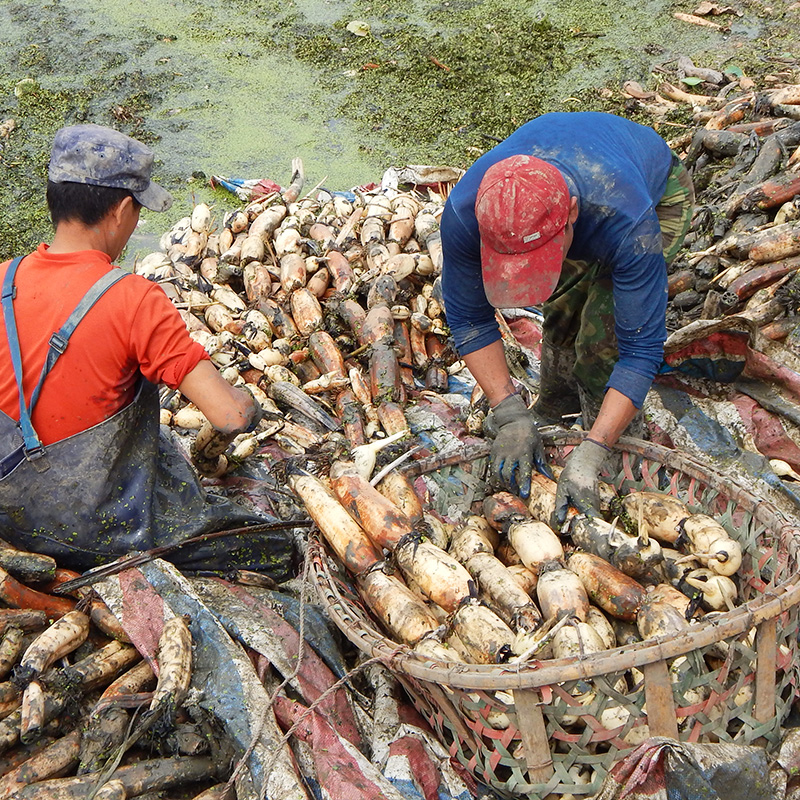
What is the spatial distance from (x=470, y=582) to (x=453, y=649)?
0.24m

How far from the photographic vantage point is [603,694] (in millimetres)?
2213

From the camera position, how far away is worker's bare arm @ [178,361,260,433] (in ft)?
9.14

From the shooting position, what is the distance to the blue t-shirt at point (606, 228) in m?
2.77

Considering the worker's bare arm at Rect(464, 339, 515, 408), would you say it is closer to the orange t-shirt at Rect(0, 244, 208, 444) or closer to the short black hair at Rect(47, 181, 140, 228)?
the orange t-shirt at Rect(0, 244, 208, 444)

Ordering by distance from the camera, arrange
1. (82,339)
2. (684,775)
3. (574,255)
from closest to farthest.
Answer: (684,775) → (82,339) → (574,255)

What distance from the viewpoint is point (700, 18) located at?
972 centimetres

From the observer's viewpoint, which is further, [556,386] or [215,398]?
[556,386]

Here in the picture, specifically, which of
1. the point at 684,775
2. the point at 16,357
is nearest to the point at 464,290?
the point at 16,357

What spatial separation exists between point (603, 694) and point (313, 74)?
29.3 ft

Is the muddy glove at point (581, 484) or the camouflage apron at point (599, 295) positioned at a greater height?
the camouflage apron at point (599, 295)

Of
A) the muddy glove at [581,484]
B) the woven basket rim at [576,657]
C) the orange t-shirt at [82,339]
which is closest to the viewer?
the woven basket rim at [576,657]

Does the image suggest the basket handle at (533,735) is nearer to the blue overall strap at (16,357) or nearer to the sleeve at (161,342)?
the sleeve at (161,342)

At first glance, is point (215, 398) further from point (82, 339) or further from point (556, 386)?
point (556, 386)

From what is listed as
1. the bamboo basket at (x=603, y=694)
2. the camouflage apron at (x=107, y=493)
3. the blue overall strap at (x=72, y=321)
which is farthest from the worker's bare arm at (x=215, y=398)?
the bamboo basket at (x=603, y=694)
